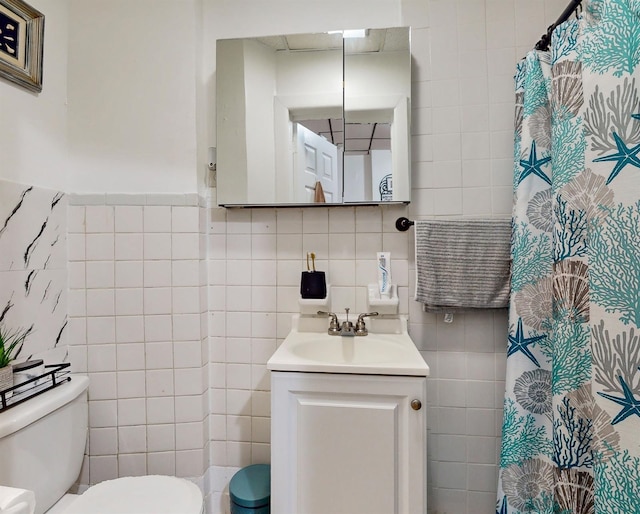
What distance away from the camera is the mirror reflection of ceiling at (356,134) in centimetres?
132

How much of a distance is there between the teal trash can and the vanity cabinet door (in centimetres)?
26

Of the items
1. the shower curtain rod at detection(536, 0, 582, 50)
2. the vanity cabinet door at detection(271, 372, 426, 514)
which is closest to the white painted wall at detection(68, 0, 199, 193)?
the vanity cabinet door at detection(271, 372, 426, 514)

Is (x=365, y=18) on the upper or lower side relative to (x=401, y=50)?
upper

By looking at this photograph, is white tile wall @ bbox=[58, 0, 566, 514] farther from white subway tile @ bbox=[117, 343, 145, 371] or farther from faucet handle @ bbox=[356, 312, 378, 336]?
faucet handle @ bbox=[356, 312, 378, 336]

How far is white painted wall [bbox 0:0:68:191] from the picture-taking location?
111cm

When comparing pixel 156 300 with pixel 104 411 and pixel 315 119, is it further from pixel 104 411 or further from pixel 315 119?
pixel 315 119

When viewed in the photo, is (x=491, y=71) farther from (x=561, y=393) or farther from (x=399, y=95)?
(x=561, y=393)

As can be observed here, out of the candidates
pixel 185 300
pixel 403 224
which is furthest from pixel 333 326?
pixel 185 300

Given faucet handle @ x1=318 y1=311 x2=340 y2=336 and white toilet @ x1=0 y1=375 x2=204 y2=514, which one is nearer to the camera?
white toilet @ x1=0 y1=375 x2=204 y2=514

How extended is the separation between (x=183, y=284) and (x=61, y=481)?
71 cm

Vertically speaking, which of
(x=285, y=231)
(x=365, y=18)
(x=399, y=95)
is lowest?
(x=285, y=231)

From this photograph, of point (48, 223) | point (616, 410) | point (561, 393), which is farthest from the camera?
point (48, 223)

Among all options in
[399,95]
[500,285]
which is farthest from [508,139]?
[500,285]

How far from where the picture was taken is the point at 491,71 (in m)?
1.33
